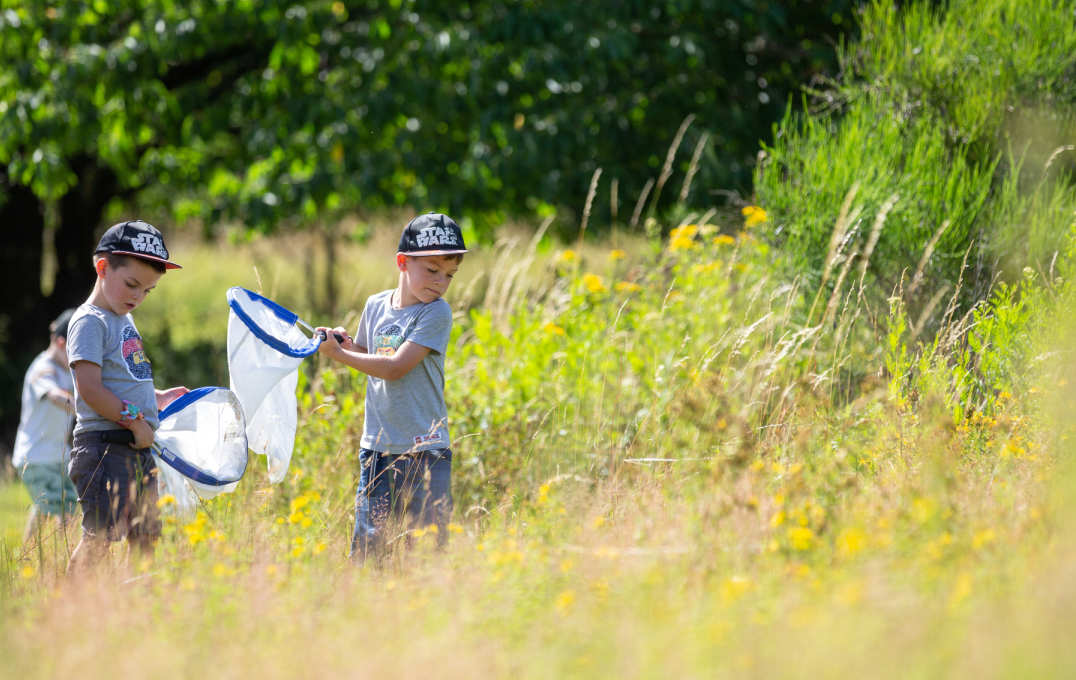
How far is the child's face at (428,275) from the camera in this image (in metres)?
3.73

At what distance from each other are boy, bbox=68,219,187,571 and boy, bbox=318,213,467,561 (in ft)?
2.40

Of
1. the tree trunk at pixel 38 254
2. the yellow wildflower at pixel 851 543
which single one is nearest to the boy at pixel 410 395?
the yellow wildflower at pixel 851 543

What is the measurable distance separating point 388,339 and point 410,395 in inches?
8.9

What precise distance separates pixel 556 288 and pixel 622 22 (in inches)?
117

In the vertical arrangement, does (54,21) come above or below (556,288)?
above

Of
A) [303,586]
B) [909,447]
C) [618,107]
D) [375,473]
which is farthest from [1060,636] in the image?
[618,107]

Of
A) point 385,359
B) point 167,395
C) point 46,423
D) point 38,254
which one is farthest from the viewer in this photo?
point 38,254

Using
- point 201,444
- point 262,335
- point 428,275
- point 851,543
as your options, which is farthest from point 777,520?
point 201,444

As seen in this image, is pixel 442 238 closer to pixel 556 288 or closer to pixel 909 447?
pixel 909 447

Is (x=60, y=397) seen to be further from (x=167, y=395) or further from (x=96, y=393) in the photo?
(x=96, y=393)

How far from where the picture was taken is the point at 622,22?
26.0 ft

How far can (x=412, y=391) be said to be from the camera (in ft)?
12.2

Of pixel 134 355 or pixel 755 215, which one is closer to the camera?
pixel 134 355

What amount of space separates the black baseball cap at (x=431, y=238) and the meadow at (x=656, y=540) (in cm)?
103
